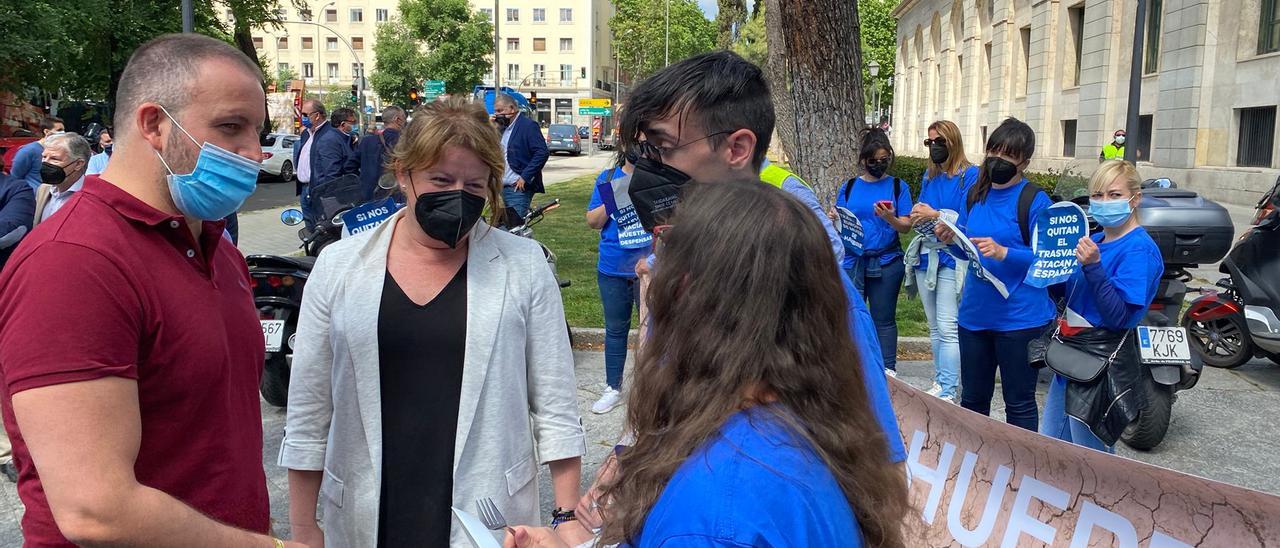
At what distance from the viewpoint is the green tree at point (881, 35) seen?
72.5 meters

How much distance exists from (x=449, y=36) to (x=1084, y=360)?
65244 millimetres

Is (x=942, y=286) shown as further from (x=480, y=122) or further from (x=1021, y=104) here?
(x=1021, y=104)

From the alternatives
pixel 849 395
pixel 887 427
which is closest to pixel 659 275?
pixel 849 395

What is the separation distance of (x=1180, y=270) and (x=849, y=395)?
5.58m

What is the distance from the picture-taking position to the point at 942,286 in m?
5.94

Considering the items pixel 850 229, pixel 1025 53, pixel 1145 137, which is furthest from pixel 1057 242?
pixel 1025 53

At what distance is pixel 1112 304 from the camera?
3998 mm

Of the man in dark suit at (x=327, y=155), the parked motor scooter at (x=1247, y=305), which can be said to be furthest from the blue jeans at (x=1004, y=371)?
the man in dark suit at (x=327, y=155)

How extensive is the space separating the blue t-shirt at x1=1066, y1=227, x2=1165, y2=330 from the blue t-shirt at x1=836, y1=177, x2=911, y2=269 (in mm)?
2227

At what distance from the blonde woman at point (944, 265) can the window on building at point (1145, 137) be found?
22840mm

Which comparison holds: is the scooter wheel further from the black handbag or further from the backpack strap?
the black handbag

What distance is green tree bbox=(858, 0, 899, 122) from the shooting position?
72500 mm

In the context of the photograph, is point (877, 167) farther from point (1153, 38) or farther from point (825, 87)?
point (1153, 38)

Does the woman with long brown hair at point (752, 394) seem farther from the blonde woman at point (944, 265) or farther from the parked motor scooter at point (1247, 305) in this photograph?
the parked motor scooter at point (1247, 305)
